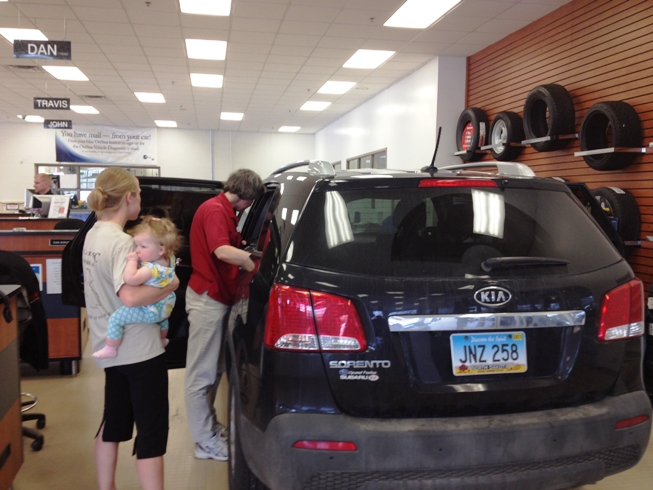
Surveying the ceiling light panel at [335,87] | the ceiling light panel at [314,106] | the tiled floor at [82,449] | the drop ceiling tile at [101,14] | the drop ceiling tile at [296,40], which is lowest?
the tiled floor at [82,449]

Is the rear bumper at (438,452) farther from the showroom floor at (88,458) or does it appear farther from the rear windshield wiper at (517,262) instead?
the showroom floor at (88,458)

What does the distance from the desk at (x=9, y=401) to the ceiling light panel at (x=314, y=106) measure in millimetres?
10899

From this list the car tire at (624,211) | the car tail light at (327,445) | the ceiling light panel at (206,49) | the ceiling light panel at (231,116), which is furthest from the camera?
the ceiling light panel at (231,116)

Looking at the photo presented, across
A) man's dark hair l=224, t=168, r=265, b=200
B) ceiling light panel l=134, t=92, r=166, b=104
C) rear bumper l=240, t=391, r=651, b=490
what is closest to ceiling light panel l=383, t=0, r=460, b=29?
man's dark hair l=224, t=168, r=265, b=200

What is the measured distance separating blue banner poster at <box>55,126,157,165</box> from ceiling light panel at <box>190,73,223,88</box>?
7243 millimetres

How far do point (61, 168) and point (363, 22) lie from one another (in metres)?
13.8

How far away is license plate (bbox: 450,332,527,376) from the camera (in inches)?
61.6

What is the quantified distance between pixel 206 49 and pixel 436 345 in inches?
303

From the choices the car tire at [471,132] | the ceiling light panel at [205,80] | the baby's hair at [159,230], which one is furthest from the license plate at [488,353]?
the ceiling light panel at [205,80]

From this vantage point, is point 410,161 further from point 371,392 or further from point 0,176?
point 0,176

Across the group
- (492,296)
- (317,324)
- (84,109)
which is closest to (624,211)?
(492,296)

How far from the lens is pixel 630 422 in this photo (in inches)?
66.6

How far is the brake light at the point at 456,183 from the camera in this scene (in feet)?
5.80

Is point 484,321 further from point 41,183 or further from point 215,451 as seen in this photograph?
point 41,183
